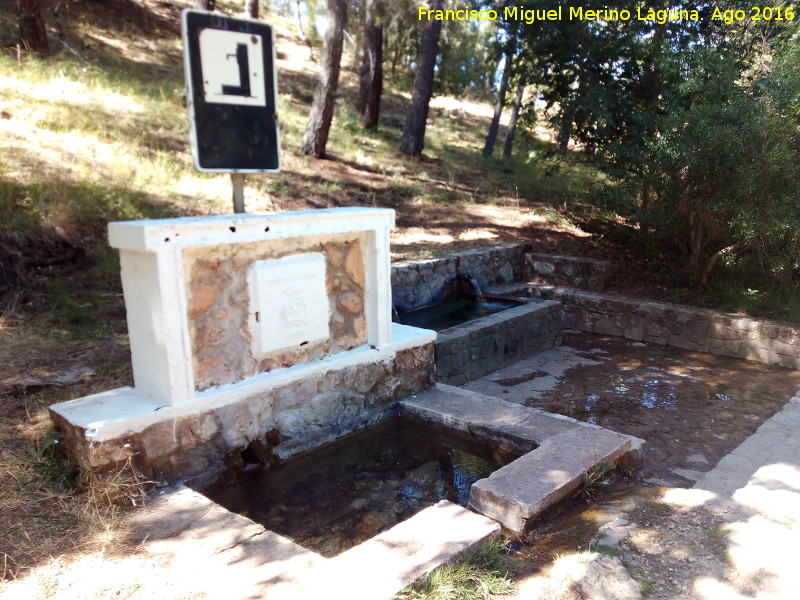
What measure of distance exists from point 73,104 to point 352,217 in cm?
725

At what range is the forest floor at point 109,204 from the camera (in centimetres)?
283

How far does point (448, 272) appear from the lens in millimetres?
7668

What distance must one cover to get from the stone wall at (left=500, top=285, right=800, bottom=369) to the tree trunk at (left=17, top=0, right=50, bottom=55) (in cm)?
921

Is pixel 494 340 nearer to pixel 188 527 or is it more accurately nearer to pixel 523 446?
pixel 523 446

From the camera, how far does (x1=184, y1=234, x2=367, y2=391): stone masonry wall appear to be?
326cm

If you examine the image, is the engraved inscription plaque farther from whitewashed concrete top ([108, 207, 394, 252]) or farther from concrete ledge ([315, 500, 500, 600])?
concrete ledge ([315, 500, 500, 600])

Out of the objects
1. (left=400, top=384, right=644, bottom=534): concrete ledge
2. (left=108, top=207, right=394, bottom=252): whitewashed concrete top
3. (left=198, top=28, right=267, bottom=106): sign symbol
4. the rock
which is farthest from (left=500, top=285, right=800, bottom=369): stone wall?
(left=198, top=28, right=267, bottom=106): sign symbol

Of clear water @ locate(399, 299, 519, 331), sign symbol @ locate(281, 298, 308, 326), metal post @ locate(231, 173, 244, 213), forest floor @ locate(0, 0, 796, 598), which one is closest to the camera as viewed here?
forest floor @ locate(0, 0, 796, 598)

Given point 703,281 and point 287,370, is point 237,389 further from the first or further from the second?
point 703,281

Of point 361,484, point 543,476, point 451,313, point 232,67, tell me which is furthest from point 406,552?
point 451,313

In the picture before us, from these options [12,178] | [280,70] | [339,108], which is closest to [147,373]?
[12,178]

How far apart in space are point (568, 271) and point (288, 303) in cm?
542

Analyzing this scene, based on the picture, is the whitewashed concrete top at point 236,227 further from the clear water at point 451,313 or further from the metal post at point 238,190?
the clear water at point 451,313

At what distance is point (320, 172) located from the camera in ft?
34.1
